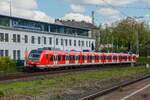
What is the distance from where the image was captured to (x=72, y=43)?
349 ft

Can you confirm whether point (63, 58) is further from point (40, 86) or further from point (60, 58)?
point (40, 86)

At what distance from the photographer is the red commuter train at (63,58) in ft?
184

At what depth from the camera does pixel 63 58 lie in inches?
2467

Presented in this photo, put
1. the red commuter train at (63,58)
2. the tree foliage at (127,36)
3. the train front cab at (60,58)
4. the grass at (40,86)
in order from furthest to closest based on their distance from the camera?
the tree foliage at (127,36) → the train front cab at (60,58) → the red commuter train at (63,58) → the grass at (40,86)

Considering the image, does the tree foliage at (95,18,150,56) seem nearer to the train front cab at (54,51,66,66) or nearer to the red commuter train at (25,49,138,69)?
the red commuter train at (25,49,138,69)

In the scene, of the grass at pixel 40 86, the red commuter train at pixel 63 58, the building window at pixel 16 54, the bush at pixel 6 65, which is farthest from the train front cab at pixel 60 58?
the grass at pixel 40 86

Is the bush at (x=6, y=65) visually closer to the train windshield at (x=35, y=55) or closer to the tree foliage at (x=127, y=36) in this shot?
the train windshield at (x=35, y=55)

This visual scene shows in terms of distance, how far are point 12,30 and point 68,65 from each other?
812 inches

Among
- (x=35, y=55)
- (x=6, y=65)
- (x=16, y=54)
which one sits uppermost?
(x=35, y=55)

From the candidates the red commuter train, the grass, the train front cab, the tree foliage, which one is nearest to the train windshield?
the red commuter train

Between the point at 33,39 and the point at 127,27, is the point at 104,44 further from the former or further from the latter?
the point at 33,39

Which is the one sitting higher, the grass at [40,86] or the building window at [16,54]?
the building window at [16,54]

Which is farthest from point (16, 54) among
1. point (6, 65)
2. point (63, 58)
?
point (6, 65)

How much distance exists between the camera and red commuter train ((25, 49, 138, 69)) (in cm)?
5601
